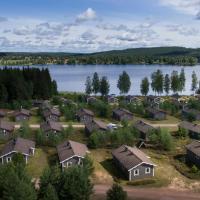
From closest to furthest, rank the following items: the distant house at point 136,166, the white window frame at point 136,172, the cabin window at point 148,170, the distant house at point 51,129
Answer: the distant house at point 136,166 → the white window frame at point 136,172 → the cabin window at point 148,170 → the distant house at point 51,129

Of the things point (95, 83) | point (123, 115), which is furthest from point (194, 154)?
point (95, 83)

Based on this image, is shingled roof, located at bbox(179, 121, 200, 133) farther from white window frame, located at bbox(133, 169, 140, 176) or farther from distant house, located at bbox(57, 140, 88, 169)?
white window frame, located at bbox(133, 169, 140, 176)

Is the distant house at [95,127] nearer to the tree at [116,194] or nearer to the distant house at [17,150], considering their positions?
the distant house at [17,150]

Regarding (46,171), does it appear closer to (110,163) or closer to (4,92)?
(110,163)

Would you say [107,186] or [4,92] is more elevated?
[4,92]

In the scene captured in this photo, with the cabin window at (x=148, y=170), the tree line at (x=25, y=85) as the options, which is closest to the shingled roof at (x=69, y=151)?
the cabin window at (x=148, y=170)

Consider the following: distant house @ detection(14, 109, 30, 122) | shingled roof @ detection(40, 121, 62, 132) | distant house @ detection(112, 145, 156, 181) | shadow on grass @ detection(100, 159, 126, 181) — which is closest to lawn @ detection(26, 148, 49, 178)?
shingled roof @ detection(40, 121, 62, 132)

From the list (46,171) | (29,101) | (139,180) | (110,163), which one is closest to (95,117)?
(29,101)
